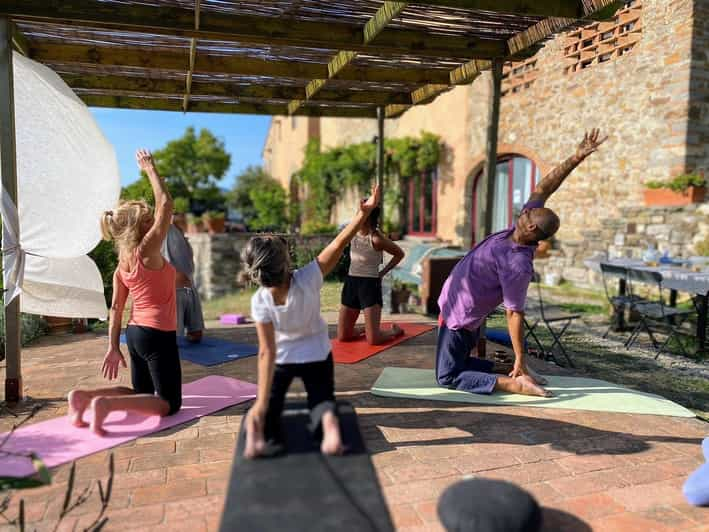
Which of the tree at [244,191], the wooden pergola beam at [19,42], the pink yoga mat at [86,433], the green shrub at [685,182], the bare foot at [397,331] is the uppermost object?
the tree at [244,191]

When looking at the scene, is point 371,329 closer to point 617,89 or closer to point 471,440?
point 471,440

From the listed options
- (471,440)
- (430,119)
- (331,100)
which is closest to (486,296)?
(471,440)

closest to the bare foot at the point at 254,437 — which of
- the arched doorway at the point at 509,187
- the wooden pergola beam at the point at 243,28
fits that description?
the wooden pergola beam at the point at 243,28

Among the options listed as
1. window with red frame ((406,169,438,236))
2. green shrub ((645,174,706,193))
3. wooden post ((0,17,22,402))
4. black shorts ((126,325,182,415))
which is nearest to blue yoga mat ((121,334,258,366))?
black shorts ((126,325,182,415))

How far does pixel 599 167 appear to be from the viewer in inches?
416

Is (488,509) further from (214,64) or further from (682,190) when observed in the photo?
(682,190)

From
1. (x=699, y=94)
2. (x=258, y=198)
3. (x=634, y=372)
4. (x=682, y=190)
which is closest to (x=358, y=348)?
(x=634, y=372)

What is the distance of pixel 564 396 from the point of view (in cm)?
381

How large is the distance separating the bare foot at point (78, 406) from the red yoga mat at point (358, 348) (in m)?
2.12

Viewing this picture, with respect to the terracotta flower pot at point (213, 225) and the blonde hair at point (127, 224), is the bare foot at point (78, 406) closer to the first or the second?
the blonde hair at point (127, 224)

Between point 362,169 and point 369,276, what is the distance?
1205 centimetres

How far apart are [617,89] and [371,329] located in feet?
25.4

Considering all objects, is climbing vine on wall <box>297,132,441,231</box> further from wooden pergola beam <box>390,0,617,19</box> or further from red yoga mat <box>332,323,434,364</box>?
wooden pergola beam <box>390,0,617,19</box>

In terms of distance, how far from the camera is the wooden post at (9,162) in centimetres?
354
